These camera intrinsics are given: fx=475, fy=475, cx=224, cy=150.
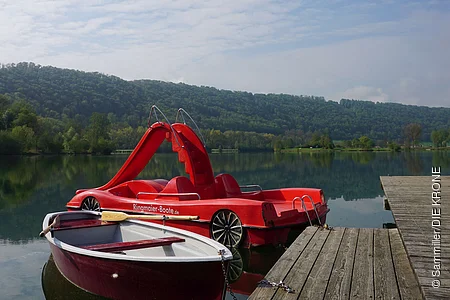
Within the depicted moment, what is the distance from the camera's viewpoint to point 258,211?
29.6 feet

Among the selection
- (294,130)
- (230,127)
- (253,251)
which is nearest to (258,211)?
(253,251)

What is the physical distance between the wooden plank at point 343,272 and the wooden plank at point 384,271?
29 centimetres

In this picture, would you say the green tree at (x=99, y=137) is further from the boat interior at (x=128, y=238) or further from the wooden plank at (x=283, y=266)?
the wooden plank at (x=283, y=266)

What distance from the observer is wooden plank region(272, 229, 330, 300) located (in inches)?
192

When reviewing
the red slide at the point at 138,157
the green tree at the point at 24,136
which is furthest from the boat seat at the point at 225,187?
the green tree at the point at 24,136

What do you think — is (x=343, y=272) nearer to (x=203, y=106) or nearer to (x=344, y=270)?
(x=344, y=270)

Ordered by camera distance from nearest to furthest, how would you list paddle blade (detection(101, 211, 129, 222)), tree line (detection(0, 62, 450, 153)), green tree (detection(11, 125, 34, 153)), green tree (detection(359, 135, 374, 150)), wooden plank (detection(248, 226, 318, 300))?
wooden plank (detection(248, 226, 318, 300)) → paddle blade (detection(101, 211, 129, 222)) → green tree (detection(11, 125, 34, 153)) → tree line (detection(0, 62, 450, 153)) → green tree (detection(359, 135, 374, 150))

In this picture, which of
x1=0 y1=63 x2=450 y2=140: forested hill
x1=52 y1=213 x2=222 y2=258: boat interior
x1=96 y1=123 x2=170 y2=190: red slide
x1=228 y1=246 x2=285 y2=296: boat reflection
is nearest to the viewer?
x1=52 y1=213 x2=222 y2=258: boat interior

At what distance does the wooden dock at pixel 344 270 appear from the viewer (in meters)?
4.87

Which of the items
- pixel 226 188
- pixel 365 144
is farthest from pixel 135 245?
pixel 365 144

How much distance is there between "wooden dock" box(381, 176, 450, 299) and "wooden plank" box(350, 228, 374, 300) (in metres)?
0.53

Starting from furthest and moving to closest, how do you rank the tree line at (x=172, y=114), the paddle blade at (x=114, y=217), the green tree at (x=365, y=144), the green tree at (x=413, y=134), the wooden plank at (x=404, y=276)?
1. the green tree at (x=413, y=134)
2. the green tree at (x=365, y=144)
3. the tree line at (x=172, y=114)
4. the paddle blade at (x=114, y=217)
5. the wooden plank at (x=404, y=276)

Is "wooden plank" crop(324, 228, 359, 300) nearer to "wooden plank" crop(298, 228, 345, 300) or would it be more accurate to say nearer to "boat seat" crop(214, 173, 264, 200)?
"wooden plank" crop(298, 228, 345, 300)

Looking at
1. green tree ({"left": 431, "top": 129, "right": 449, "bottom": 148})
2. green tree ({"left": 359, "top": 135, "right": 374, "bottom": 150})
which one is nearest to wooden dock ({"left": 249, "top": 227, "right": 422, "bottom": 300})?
green tree ({"left": 359, "top": 135, "right": 374, "bottom": 150})
